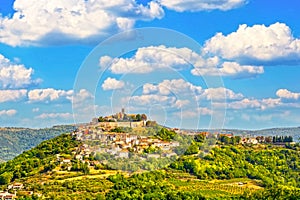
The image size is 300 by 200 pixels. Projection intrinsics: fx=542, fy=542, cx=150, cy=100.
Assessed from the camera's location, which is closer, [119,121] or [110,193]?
[110,193]

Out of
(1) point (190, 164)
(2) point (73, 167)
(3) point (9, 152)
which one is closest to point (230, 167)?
(1) point (190, 164)

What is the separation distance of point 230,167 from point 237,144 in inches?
Answer: 505

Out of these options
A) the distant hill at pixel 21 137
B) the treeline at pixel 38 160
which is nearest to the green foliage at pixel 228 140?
the treeline at pixel 38 160

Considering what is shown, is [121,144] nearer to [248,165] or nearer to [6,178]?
[6,178]

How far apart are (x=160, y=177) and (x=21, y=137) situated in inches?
5710

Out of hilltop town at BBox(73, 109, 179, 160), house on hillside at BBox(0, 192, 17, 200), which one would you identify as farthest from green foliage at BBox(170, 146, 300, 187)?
house on hillside at BBox(0, 192, 17, 200)

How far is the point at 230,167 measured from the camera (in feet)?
152

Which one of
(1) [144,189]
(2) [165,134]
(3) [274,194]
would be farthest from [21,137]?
(3) [274,194]

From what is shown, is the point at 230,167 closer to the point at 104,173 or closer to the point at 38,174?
the point at 104,173

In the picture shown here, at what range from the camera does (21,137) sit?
17900cm

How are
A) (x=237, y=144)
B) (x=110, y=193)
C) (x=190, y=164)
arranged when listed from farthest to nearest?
(x=237, y=144)
(x=190, y=164)
(x=110, y=193)

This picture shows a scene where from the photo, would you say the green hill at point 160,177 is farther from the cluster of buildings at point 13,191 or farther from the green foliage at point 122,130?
the green foliage at point 122,130

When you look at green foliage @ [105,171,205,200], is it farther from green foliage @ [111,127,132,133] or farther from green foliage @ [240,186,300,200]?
green foliage @ [111,127,132,133]

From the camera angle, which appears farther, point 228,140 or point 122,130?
point 228,140
